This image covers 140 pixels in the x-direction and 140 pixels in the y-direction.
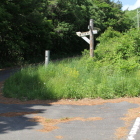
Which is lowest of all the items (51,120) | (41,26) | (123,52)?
(51,120)

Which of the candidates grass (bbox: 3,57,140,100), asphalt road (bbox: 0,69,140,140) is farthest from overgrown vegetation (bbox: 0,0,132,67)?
asphalt road (bbox: 0,69,140,140)

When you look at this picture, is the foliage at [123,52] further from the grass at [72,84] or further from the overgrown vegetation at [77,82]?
the grass at [72,84]

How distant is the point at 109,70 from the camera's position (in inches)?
430

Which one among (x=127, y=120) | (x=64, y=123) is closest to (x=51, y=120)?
(x=64, y=123)

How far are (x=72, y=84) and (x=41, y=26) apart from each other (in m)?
17.3

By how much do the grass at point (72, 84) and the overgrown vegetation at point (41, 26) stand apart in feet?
26.3

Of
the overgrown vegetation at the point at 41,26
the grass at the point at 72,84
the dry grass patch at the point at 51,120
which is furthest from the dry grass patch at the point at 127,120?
the overgrown vegetation at the point at 41,26

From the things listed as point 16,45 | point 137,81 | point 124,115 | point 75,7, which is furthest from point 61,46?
point 124,115

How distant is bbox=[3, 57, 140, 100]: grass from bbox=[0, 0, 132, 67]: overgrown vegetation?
802 cm

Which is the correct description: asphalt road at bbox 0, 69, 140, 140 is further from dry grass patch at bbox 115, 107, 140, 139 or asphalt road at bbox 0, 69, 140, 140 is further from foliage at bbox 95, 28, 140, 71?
foliage at bbox 95, 28, 140, 71

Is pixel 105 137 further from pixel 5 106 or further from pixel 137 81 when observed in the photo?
pixel 137 81

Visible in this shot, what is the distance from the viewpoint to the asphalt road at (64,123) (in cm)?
483

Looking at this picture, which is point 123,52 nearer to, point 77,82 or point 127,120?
point 77,82

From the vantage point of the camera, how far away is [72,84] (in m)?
9.17
